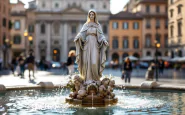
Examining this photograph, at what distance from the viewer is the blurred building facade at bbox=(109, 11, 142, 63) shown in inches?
3034

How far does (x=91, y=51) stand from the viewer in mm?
9844

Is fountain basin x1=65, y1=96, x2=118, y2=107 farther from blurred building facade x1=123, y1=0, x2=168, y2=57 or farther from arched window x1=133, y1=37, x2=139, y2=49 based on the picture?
arched window x1=133, y1=37, x2=139, y2=49

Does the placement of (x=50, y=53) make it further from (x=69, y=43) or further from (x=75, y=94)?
(x=75, y=94)

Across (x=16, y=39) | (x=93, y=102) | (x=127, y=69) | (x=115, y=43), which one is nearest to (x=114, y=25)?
(x=115, y=43)

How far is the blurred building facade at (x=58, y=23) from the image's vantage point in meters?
77.3

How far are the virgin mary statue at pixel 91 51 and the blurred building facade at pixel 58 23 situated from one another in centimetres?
6724

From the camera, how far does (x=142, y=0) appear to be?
73875 mm

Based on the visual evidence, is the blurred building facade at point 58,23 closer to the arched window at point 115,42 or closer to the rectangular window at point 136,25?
the arched window at point 115,42

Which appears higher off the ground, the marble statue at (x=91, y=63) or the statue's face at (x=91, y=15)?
the statue's face at (x=91, y=15)

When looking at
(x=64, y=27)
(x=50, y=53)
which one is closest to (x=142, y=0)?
(x=64, y=27)

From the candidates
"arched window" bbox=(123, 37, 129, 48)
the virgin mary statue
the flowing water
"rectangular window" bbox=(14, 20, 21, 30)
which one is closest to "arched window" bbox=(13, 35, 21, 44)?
"rectangular window" bbox=(14, 20, 21, 30)

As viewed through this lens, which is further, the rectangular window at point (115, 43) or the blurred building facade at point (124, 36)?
the rectangular window at point (115, 43)

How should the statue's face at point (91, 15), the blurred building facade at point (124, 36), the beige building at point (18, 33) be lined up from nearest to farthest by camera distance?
the statue's face at point (91, 15)
the beige building at point (18, 33)
the blurred building facade at point (124, 36)

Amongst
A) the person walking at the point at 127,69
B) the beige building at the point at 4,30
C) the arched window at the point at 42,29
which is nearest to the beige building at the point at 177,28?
the beige building at the point at 4,30
